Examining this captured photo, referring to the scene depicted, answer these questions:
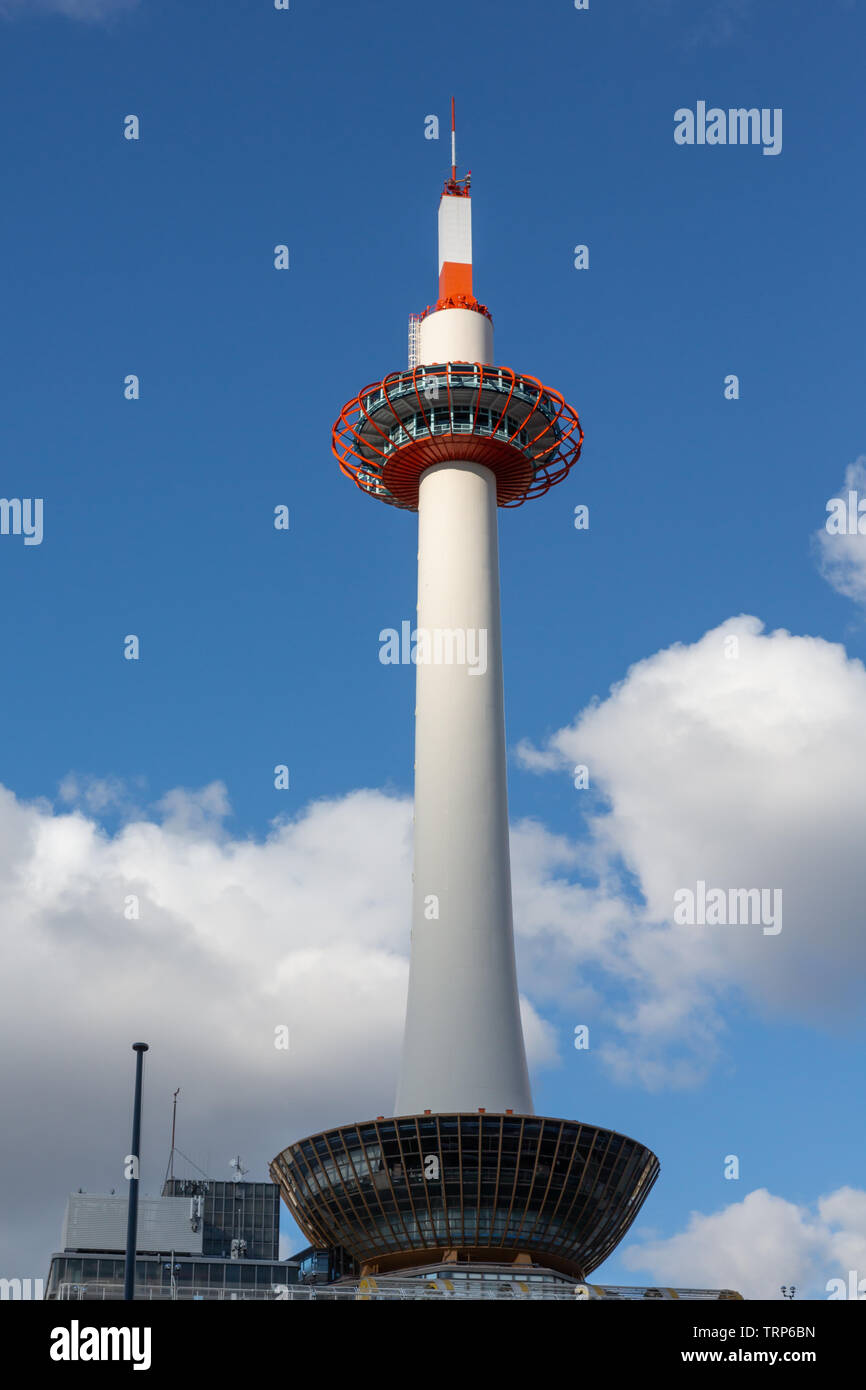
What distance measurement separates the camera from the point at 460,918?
115 metres

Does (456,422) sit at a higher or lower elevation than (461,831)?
higher

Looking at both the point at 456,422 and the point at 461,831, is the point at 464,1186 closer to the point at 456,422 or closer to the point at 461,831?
the point at 461,831

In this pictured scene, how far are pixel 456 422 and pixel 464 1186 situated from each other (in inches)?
→ 2183

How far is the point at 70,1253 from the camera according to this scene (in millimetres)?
128250

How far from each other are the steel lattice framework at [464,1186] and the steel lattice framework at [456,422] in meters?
50.2

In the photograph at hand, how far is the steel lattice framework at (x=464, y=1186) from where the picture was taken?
10369 cm

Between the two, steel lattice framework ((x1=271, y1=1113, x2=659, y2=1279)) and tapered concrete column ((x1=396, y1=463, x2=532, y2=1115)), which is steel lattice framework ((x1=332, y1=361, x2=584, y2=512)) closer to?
tapered concrete column ((x1=396, y1=463, x2=532, y2=1115))

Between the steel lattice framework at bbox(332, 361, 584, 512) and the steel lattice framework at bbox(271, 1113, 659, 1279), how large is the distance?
5018 cm

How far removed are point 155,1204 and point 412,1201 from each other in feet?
120

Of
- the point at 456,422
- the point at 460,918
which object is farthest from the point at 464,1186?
the point at 456,422

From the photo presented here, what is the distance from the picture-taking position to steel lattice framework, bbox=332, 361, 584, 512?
12800 cm

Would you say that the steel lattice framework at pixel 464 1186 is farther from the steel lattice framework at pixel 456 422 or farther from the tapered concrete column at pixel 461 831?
the steel lattice framework at pixel 456 422

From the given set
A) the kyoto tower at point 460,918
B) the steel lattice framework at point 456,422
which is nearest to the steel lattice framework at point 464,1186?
the kyoto tower at point 460,918
